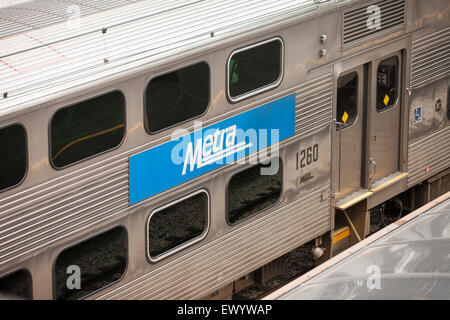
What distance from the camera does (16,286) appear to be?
285 inches

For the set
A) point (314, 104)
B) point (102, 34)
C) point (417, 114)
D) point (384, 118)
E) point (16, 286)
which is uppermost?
point (102, 34)

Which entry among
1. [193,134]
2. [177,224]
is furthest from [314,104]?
[177,224]

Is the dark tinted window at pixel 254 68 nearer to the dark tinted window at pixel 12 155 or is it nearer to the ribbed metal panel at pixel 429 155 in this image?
the dark tinted window at pixel 12 155

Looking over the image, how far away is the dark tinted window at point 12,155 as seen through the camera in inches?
270

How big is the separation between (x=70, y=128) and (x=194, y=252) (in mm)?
1981

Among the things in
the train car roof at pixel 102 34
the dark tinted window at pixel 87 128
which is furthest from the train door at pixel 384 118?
the dark tinted window at pixel 87 128

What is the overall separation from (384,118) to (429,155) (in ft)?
3.61

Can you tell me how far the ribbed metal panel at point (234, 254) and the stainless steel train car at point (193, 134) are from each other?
16 mm

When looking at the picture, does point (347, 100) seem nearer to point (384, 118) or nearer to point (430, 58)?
point (384, 118)

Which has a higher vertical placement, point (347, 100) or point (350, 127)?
point (347, 100)

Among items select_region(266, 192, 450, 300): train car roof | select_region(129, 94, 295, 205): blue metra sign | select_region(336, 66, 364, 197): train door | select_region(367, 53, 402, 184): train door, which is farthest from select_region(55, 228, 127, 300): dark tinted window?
select_region(367, 53, 402, 184): train door

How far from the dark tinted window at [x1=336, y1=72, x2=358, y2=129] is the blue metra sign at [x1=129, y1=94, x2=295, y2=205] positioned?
3.70 ft

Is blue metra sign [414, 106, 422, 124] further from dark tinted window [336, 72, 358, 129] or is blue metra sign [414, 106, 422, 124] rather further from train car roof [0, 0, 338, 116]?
train car roof [0, 0, 338, 116]
